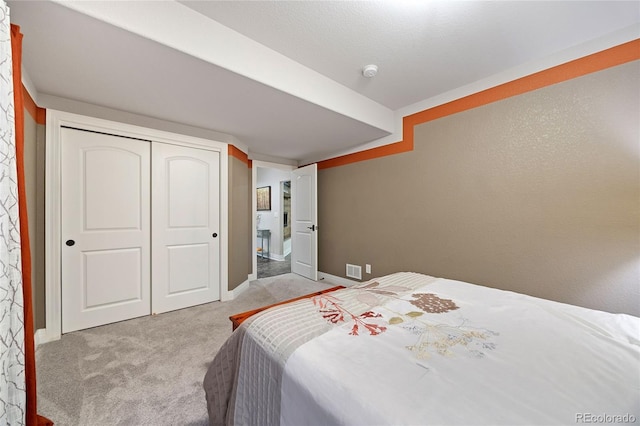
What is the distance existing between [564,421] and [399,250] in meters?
2.47

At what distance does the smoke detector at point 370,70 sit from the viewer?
203 centimetres

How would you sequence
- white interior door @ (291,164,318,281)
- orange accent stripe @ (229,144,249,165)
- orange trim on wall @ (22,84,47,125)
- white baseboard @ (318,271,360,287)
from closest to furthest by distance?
orange trim on wall @ (22,84,47,125) < orange accent stripe @ (229,144,249,165) < white baseboard @ (318,271,360,287) < white interior door @ (291,164,318,281)

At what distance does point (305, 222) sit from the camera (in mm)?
4168

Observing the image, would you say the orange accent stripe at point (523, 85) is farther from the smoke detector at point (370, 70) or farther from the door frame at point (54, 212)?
the door frame at point (54, 212)

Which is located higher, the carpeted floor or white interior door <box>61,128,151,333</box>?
white interior door <box>61,128,151,333</box>

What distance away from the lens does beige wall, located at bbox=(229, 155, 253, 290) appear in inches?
127

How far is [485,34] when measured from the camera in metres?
1.69

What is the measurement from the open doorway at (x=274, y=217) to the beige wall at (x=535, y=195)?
128 inches

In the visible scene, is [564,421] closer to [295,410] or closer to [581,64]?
[295,410]

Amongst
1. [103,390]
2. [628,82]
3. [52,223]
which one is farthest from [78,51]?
[628,82]

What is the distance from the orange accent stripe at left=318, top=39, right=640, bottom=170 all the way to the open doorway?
310 centimetres

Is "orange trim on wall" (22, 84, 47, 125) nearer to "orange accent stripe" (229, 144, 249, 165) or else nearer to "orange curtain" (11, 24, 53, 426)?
"orange curtain" (11, 24, 53, 426)

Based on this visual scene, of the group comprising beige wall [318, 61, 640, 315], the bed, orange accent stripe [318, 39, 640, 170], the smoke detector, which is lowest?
the bed

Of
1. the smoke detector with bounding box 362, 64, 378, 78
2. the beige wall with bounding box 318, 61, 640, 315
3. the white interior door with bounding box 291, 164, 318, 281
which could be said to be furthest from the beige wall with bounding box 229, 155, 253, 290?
the beige wall with bounding box 318, 61, 640, 315
